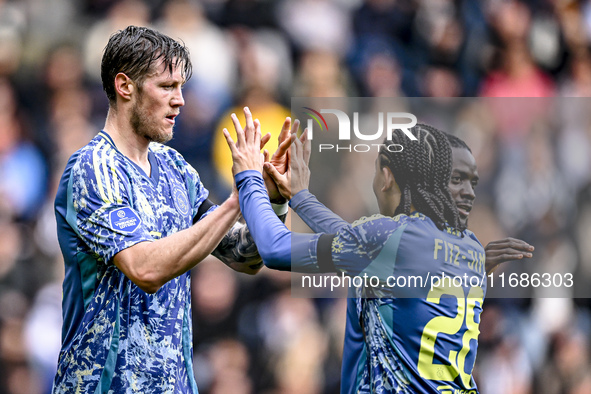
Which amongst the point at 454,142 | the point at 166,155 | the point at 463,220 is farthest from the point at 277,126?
the point at 463,220

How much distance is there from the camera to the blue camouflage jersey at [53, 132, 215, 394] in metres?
2.43

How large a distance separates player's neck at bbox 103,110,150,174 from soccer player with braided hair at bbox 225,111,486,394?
368 millimetres

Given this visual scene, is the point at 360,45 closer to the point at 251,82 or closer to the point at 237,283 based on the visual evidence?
the point at 251,82

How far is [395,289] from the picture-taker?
2.51 m

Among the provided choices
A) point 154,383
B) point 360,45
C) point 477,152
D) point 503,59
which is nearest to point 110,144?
point 154,383

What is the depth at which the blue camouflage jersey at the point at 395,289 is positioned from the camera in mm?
2465

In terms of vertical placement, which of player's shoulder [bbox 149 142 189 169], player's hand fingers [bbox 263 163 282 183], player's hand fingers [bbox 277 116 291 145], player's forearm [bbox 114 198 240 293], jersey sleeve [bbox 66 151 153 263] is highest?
player's hand fingers [bbox 277 116 291 145]

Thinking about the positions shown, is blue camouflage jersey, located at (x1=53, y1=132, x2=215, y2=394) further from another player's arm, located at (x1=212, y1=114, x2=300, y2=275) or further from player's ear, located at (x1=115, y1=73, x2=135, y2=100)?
another player's arm, located at (x1=212, y1=114, x2=300, y2=275)

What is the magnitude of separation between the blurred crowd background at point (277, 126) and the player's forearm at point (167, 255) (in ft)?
7.15

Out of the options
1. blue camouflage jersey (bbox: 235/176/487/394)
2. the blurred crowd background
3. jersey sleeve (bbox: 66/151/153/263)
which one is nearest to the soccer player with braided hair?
blue camouflage jersey (bbox: 235/176/487/394)

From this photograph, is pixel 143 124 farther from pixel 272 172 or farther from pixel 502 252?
pixel 502 252

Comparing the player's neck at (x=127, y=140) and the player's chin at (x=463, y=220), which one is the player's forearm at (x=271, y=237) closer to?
the player's neck at (x=127, y=140)

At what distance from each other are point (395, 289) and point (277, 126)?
102 inches

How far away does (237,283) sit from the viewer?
4797 mm
